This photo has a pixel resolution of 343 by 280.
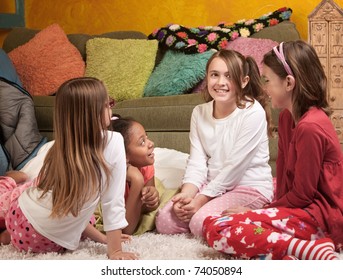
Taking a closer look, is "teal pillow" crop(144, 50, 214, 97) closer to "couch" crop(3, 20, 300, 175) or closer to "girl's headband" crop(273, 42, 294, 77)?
"couch" crop(3, 20, 300, 175)

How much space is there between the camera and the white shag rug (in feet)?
5.90

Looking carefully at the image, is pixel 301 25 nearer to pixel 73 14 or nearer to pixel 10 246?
pixel 73 14

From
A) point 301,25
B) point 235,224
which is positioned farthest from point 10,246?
point 301,25

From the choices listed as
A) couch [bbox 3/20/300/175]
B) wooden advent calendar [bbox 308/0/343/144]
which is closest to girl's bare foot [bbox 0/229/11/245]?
couch [bbox 3/20/300/175]

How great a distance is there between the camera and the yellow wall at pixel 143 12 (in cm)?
414

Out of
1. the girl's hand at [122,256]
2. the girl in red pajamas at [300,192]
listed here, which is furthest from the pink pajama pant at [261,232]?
the girl's hand at [122,256]

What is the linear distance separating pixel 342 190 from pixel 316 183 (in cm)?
9

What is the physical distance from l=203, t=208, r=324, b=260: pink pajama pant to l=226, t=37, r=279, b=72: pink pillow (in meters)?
1.82

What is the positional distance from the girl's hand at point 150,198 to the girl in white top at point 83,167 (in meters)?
0.37

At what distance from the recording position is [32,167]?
8.88 feet

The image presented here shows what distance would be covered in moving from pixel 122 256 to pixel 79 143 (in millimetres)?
327

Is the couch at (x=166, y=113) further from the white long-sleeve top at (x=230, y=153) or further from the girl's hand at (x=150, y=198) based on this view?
the girl's hand at (x=150, y=198)

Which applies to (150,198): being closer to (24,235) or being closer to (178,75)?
(24,235)

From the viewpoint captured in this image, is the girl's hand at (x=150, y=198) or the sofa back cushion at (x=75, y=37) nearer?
the girl's hand at (x=150, y=198)
